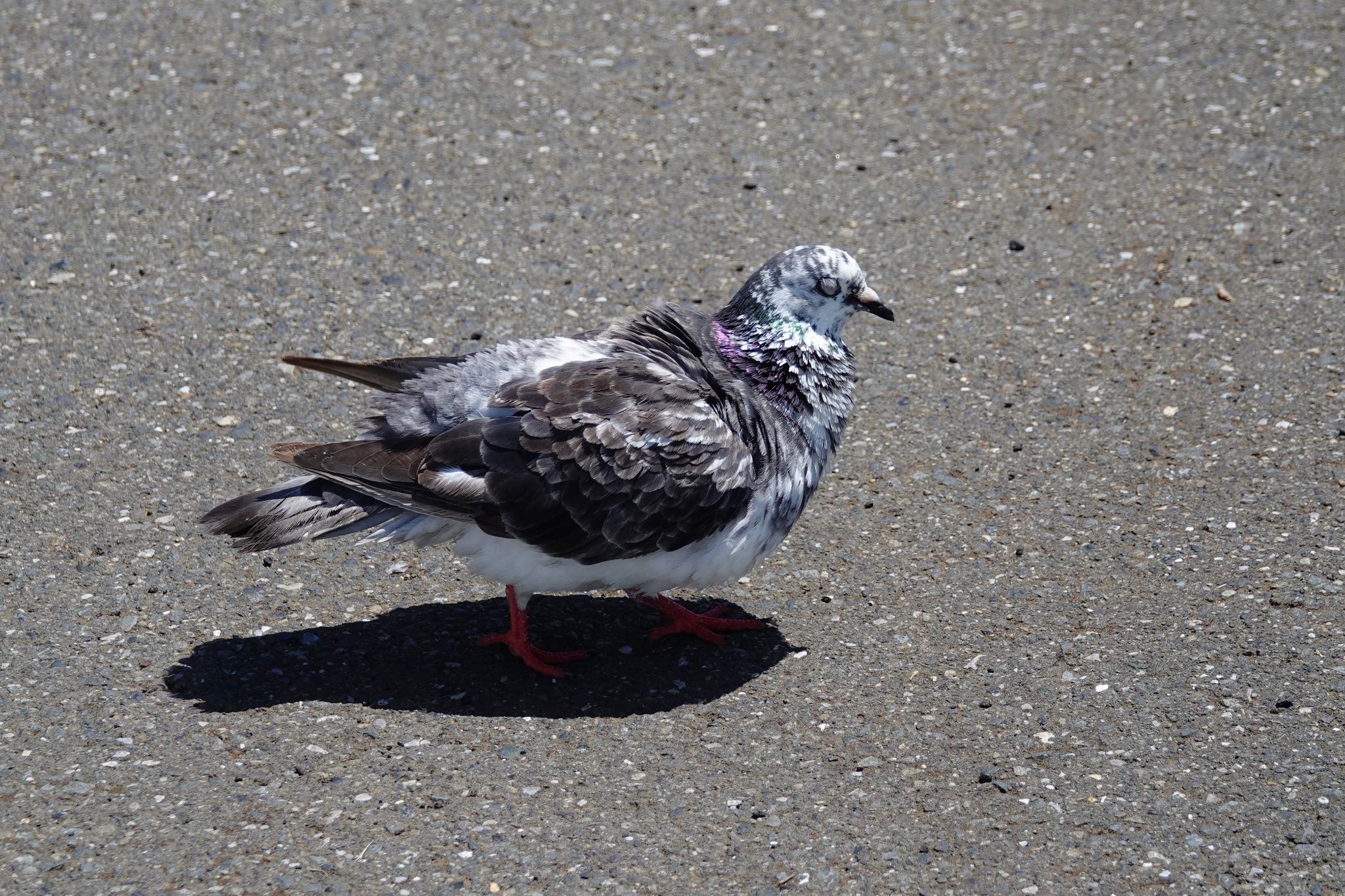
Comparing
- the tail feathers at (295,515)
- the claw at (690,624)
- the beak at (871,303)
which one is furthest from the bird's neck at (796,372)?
the tail feathers at (295,515)

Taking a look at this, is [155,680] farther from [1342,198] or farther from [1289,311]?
[1342,198]

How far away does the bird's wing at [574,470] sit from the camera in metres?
5.48

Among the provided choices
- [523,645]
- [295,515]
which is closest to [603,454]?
[523,645]

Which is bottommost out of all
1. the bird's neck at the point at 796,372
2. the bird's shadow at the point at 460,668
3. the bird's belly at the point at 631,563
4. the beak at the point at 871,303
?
the bird's shadow at the point at 460,668

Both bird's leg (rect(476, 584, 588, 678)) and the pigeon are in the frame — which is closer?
the pigeon

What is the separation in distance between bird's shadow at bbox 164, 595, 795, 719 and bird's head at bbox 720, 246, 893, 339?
1359 millimetres

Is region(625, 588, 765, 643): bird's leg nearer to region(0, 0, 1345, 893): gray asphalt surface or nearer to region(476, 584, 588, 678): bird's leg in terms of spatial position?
region(0, 0, 1345, 893): gray asphalt surface

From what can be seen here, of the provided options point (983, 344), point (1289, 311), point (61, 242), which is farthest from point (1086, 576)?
point (61, 242)

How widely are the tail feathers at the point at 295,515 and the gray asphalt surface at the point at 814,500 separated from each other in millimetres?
575

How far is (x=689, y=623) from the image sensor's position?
6.02 m

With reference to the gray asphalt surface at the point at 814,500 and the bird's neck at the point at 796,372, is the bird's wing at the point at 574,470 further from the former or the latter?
the gray asphalt surface at the point at 814,500

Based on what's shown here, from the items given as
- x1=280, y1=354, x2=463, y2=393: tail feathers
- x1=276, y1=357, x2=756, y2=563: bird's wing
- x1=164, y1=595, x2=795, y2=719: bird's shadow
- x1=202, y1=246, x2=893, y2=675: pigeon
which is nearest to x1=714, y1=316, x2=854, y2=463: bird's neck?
x1=202, y1=246, x2=893, y2=675: pigeon

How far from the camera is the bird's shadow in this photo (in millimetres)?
5582

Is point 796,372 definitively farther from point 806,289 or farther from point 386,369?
point 386,369
